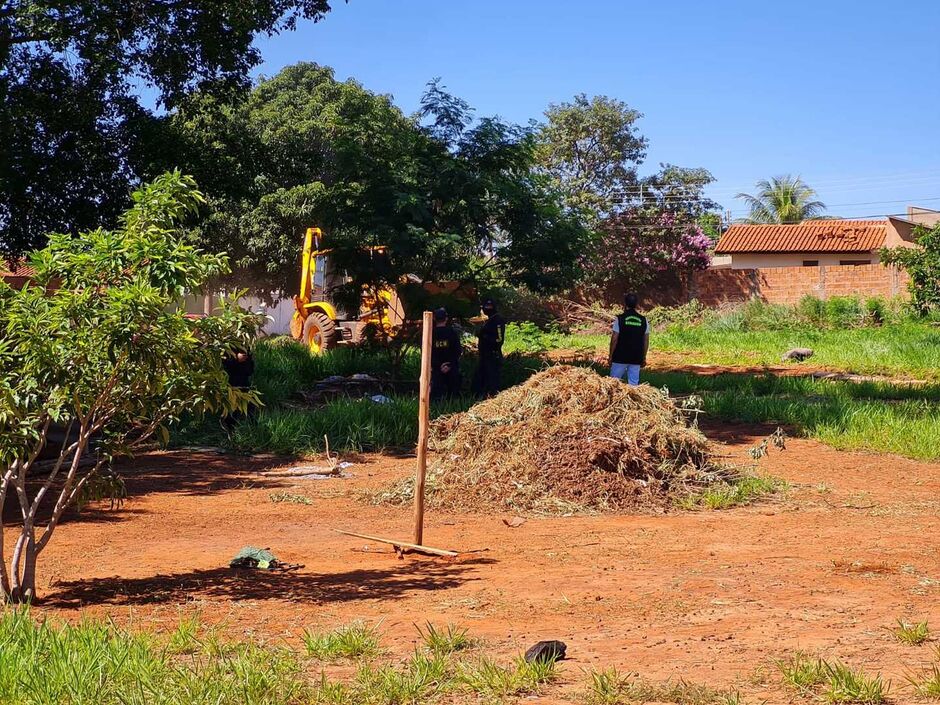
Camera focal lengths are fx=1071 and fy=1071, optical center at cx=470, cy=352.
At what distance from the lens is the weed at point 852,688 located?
440 cm

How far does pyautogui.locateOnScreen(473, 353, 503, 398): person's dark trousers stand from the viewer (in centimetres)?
1655

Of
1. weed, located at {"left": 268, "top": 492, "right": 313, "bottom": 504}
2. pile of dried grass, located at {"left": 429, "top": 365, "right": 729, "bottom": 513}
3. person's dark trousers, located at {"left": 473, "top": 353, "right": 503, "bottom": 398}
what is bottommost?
weed, located at {"left": 268, "top": 492, "right": 313, "bottom": 504}

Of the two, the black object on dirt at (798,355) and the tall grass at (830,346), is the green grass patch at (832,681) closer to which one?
the tall grass at (830,346)

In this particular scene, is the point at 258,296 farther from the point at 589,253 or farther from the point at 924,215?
the point at 924,215

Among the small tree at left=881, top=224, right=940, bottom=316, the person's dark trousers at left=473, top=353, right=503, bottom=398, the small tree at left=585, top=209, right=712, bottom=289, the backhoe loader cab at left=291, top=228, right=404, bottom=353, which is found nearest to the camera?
the person's dark trousers at left=473, top=353, right=503, bottom=398

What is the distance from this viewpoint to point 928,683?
176 inches

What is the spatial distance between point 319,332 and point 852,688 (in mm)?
18875

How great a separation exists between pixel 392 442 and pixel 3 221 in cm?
678

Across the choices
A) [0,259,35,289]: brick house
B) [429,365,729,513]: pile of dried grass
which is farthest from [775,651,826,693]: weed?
[429,365,729,513]: pile of dried grass

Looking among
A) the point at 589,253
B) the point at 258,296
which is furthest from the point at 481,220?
the point at 258,296

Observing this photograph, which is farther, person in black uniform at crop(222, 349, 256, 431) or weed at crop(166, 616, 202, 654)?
person in black uniform at crop(222, 349, 256, 431)

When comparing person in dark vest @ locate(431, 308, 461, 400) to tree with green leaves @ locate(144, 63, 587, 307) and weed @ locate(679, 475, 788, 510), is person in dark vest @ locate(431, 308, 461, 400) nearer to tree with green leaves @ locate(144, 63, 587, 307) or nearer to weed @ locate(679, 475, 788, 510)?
tree with green leaves @ locate(144, 63, 587, 307)

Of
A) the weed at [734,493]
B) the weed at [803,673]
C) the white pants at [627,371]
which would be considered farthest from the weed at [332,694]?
the white pants at [627,371]

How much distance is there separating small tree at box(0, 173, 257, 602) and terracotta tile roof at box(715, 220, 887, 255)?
39423 millimetres
